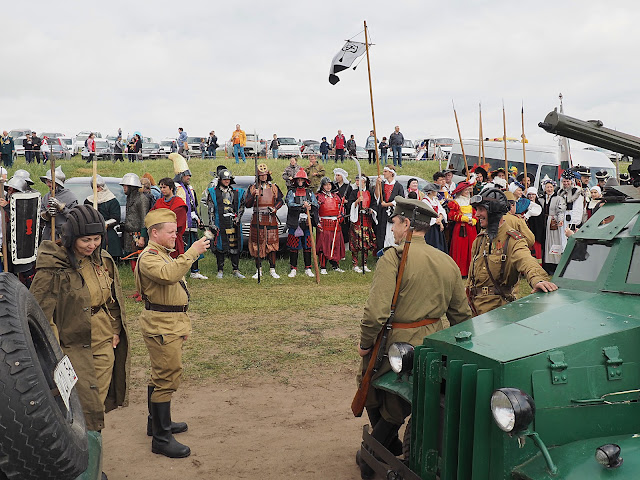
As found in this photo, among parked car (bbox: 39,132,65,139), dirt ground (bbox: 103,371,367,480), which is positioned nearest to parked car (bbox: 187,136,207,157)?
parked car (bbox: 39,132,65,139)

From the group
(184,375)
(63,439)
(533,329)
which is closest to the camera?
(63,439)

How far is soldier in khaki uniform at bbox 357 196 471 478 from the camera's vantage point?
4934 mm

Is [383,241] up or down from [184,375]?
up

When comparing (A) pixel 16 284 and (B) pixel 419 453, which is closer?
(A) pixel 16 284

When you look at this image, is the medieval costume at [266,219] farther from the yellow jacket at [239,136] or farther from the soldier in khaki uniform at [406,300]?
the yellow jacket at [239,136]

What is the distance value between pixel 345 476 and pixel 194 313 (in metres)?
5.79

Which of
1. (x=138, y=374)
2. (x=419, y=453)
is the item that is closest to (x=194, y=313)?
(x=138, y=374)

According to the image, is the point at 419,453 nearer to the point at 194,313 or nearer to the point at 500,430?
the point at 500,430

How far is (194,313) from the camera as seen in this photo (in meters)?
10.6

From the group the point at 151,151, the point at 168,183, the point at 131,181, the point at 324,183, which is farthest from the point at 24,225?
the point at 151,151

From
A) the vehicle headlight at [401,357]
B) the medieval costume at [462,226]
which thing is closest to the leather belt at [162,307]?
the vehicle headlight at [401,357]

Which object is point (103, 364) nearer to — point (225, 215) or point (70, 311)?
point (70, 311)

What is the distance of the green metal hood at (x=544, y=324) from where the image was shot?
3.65m

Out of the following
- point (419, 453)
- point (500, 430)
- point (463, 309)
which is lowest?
point (419, 453)
